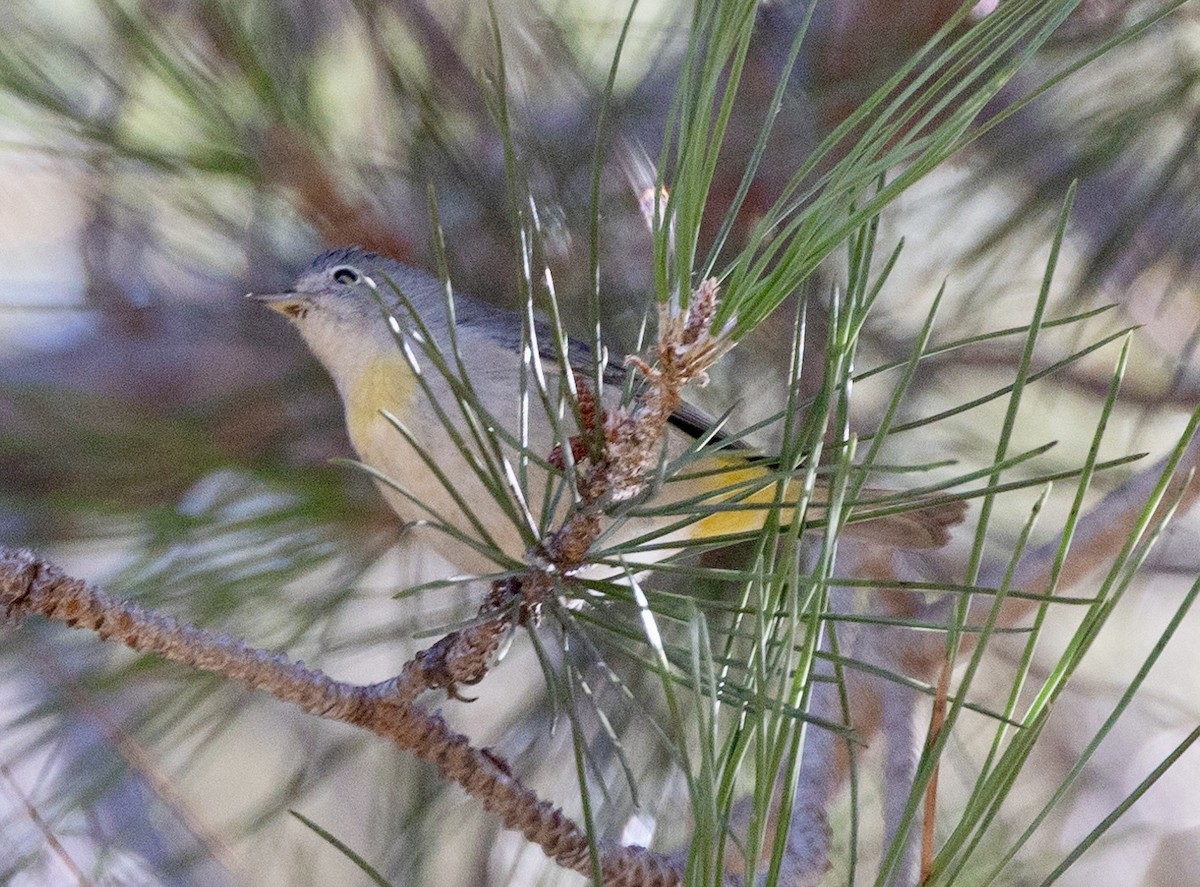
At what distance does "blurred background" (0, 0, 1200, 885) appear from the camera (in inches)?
52.8

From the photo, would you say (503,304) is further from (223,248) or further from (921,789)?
(921,789)

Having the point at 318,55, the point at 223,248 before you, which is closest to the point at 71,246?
the point at 223,248

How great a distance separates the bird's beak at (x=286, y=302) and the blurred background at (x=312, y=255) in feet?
0.18

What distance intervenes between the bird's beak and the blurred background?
0.18ft

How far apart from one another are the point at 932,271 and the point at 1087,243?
0.18 metres

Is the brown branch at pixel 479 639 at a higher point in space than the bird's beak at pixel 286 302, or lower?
lower

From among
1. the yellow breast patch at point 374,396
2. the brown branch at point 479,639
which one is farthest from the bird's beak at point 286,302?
the brown branch at point 479,639

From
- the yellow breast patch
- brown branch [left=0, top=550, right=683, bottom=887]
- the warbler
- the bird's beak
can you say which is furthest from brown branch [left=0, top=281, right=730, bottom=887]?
the bird's beak

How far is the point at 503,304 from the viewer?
1576 mm

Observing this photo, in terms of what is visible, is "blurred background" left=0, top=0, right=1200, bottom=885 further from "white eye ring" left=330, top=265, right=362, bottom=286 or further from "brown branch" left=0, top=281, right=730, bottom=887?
"brown branch" left=0, top=281, right=730, bottom=887

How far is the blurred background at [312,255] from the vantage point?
52.8 inches

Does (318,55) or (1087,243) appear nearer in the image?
(318,55)

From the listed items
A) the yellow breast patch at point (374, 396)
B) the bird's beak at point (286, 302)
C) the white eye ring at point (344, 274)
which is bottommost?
the yellow breast patch at point (374, 396)

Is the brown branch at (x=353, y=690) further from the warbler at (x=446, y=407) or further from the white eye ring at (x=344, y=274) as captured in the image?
the white eye ring at (x=344, y=274)
